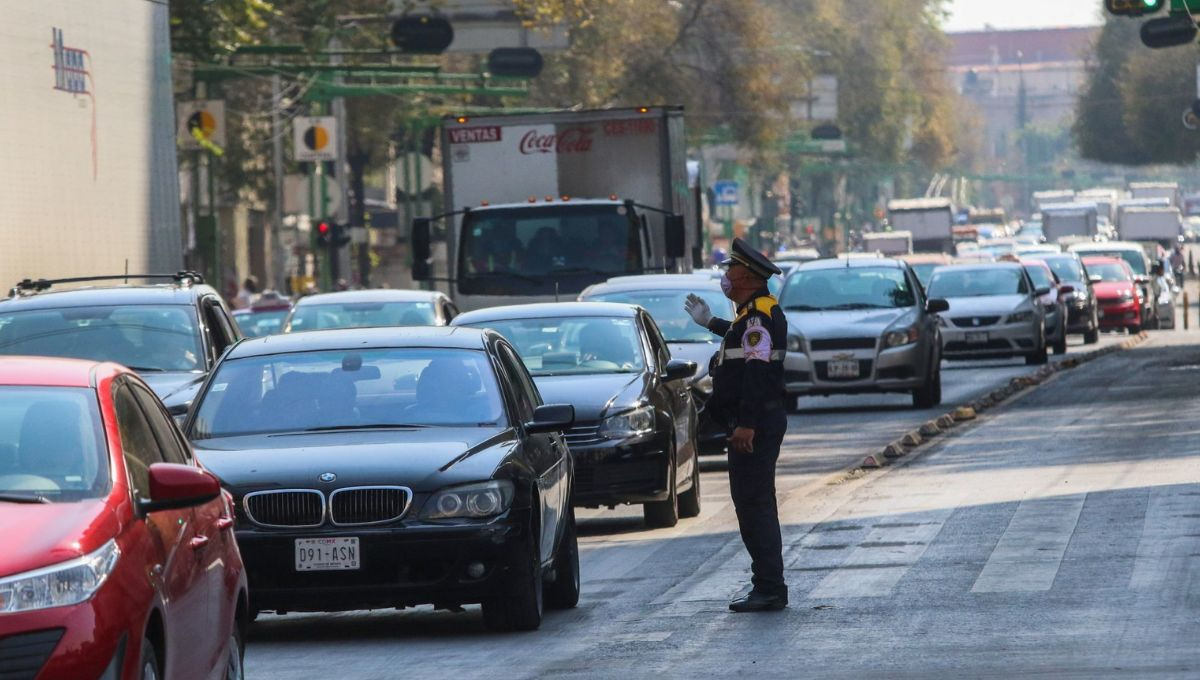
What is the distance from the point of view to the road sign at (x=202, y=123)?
4475cm

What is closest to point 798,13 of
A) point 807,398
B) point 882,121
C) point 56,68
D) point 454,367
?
point 882,121

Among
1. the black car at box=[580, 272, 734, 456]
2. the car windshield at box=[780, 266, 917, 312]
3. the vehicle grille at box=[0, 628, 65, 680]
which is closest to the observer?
the vehicle grille at box=[0, 628, 65, 680]

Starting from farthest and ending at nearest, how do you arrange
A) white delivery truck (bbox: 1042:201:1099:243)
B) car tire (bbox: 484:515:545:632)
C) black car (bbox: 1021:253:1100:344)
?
white delivery truck (bbox: 1042:201:1099:243)
black car (bbox: 1021:253:1100:344)
car tire (bbox: 484:515:545:632)

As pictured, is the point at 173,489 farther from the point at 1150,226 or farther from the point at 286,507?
the point at 1150,226

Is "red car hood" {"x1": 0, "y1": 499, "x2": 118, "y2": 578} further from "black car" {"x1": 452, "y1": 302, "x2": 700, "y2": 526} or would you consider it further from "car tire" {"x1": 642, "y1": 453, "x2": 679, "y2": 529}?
"car tire" {"x1": 642, "y1": 453, "x2": 679, "y2": 529}

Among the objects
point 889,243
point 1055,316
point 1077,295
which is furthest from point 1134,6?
point 889,243

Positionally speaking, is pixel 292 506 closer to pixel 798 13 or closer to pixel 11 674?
pixel 11 674

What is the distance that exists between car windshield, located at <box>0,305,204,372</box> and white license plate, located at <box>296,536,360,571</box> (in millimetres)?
6181

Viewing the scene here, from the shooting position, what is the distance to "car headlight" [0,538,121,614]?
6.58m

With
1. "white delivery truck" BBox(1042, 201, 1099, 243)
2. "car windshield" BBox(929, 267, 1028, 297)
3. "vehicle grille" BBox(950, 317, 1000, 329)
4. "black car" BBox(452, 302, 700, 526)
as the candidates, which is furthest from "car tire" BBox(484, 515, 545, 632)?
"white delivery truck" BBox(1042, 201, 1099, 243)

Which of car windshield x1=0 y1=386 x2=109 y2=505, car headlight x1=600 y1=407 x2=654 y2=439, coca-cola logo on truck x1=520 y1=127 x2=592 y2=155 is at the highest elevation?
coca-cola logo on truck x1=520 y1=127 x2=592 y2=155

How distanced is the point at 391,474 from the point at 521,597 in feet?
2.63

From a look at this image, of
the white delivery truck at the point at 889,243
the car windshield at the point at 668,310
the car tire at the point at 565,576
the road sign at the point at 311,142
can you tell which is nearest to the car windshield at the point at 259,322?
the car windshield at the point at 668,310

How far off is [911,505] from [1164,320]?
40.7 meters
